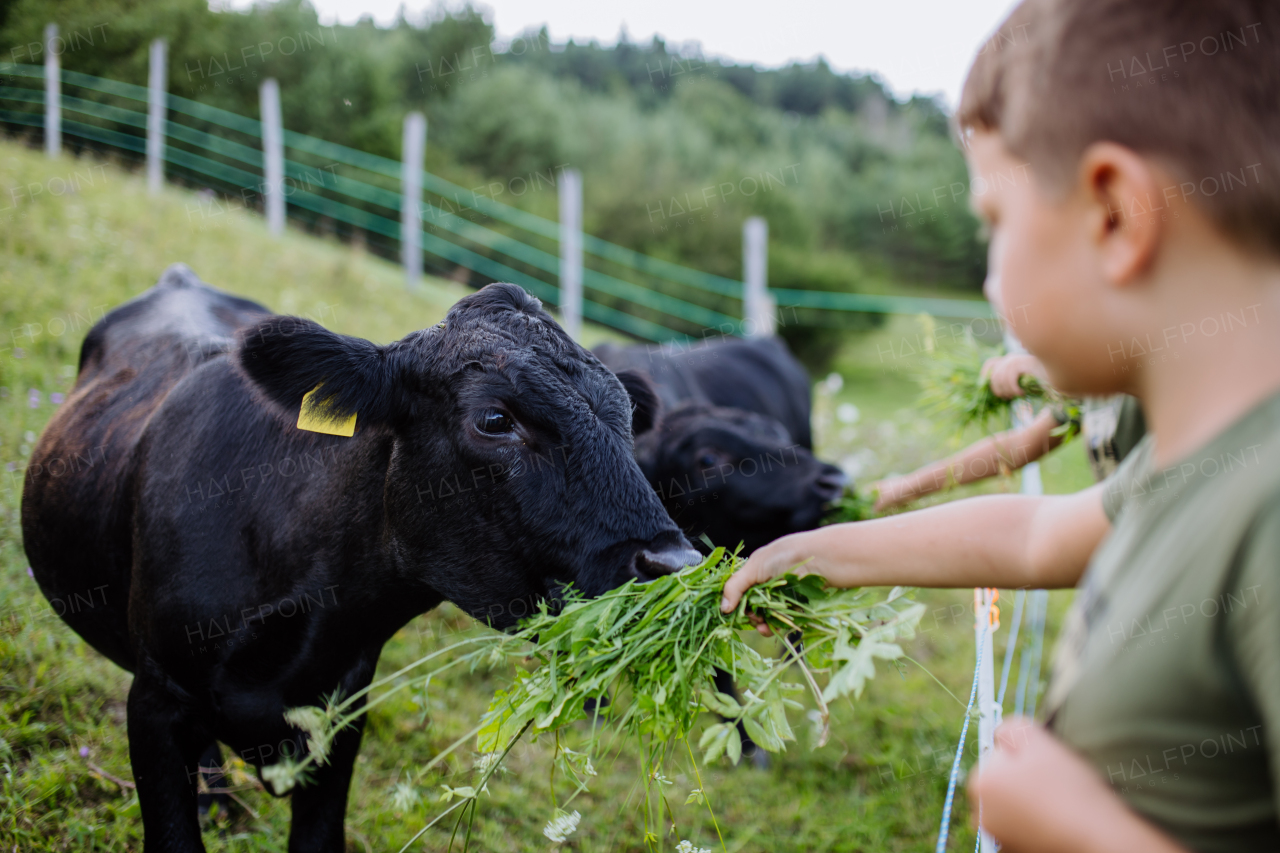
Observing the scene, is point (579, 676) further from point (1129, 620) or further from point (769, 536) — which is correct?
point (769, 536)

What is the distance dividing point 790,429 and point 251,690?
563cm

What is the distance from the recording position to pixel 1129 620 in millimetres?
840

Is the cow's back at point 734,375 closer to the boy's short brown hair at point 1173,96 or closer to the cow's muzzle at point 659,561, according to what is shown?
the cow's muzzle at point 659,561

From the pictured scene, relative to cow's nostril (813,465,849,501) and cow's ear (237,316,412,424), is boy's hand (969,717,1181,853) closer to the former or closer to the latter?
cow's ear (237,316,412,424)

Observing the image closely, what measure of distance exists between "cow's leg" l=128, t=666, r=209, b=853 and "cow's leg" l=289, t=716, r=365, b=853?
34cm

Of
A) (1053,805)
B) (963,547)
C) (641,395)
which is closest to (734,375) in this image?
(641,395)

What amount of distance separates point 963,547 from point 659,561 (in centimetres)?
81

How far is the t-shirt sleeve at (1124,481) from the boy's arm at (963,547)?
0.15ft

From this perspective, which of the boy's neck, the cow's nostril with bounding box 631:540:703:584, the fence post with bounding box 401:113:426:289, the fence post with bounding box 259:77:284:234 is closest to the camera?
the boy's neck

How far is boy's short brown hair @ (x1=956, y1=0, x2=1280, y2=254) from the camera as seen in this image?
2.64ft

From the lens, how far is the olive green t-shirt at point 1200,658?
0.75m

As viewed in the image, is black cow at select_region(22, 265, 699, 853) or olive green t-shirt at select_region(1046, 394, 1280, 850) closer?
olive green t-shirt at select_region(1046, 394, 1280, 850)

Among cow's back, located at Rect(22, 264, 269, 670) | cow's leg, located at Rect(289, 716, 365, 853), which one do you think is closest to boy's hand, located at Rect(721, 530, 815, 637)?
cow's leg, located at Rect(289, 716, 365, 853)

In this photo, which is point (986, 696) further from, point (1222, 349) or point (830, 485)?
point (830, 485)
